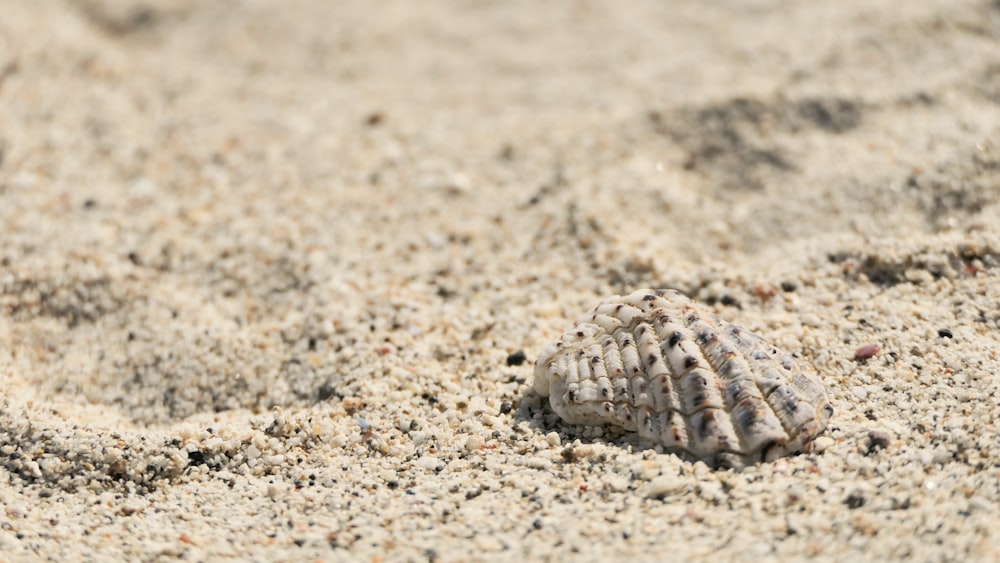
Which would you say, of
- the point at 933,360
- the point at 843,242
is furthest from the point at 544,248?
the point at 933,360

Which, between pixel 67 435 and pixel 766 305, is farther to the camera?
pixel 766 305

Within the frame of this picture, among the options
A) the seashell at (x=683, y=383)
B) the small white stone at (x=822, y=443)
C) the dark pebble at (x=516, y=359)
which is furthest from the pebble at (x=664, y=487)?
the dark pebble at (x=516, y=359)

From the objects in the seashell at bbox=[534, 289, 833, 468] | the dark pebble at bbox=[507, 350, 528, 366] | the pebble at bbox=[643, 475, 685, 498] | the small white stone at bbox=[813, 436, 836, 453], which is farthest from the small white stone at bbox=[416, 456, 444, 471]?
the small white stone at bbox=[813, 436, 836, 453]

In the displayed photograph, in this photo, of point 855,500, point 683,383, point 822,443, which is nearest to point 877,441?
point 822,443

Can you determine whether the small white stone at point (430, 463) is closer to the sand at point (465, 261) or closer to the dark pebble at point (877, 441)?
the sand at point (465, 261)

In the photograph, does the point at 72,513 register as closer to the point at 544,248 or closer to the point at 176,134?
the point at 544,248

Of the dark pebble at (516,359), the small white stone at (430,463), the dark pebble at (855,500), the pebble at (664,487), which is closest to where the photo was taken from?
the dark pebble at (855,500)

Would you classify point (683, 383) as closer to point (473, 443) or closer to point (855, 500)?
point (855, 500)
